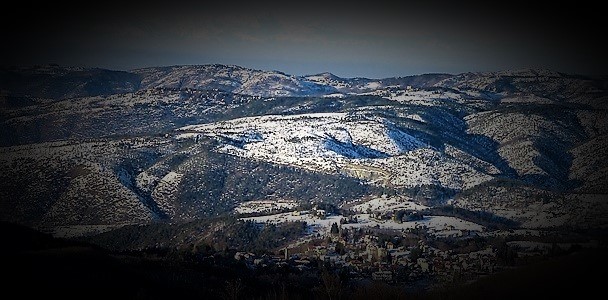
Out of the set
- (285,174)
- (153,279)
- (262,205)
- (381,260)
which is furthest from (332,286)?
(285,174)

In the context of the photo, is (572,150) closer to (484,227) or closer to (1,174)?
(484,227)

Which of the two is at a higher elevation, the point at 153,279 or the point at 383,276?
the point at 153,279

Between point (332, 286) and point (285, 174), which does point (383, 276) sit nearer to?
point (332, 286)

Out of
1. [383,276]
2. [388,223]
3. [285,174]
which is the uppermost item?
[383,276]

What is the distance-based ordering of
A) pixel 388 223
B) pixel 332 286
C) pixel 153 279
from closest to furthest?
pixel 153 279 < pixel 332 286 < pixel 388 223

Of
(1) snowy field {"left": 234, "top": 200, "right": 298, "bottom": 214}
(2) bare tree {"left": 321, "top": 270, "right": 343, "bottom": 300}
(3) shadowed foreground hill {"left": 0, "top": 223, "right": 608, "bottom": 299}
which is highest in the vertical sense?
(3) shadowed foreground hill {"left": 0, "top": 223, "right": 608, "bottom": 299}

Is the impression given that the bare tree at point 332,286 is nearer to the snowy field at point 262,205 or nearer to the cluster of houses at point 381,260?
the cluster of houses at point 381,260

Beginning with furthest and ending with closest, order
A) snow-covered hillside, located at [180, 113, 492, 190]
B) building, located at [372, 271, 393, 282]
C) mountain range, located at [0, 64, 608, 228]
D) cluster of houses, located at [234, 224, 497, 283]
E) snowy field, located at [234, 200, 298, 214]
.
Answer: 1. snow-covered hillside, located at [180, 113, 492, 190]
2. snowy field, located at [234, 200, 298, 214]
3. mountain range, located at [0, 64, 608, 228]
4. cluster of houses, located at [234, 224, 497, 283]
5. building, located at [372, 271, 393, 282]

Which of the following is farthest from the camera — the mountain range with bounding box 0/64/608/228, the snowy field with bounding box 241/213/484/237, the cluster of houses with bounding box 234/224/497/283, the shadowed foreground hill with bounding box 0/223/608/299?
the mountain range with bounding box 0/64/608/228

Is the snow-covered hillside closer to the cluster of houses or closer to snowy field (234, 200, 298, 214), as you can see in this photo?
snowy field (234, 200, 298, 214)

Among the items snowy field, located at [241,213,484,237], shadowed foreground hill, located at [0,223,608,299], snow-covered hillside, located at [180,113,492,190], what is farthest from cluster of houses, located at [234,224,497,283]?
snow-covered hillside, located at [180,113,492,190]

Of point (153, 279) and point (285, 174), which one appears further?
point (285, 174)
